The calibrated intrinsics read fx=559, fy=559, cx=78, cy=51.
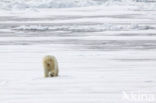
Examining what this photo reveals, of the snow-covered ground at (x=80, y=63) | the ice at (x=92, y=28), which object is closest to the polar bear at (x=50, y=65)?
the snow-covered ground at (x=80, y=63)

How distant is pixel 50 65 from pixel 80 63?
2.87m

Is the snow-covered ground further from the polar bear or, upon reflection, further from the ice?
the polar bear

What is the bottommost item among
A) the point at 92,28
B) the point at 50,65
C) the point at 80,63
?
the point at 92,28

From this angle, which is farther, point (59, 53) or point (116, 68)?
point (59, 53)

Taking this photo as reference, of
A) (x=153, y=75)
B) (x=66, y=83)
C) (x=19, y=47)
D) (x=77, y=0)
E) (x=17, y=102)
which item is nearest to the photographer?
(x=17, y=102)

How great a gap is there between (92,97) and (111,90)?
653 millimetres

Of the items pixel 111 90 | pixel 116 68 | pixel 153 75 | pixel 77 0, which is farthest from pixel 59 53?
pixel 77 0

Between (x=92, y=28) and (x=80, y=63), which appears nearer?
(x=80, y=63)

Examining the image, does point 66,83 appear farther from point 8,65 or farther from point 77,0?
point 77,0

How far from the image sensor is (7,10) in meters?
35.4

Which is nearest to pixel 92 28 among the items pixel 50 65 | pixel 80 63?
pixel 80 63

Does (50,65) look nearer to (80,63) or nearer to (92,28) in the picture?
(80,63)

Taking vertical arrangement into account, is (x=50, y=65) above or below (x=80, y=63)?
above

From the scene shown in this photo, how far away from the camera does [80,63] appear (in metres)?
11.9
